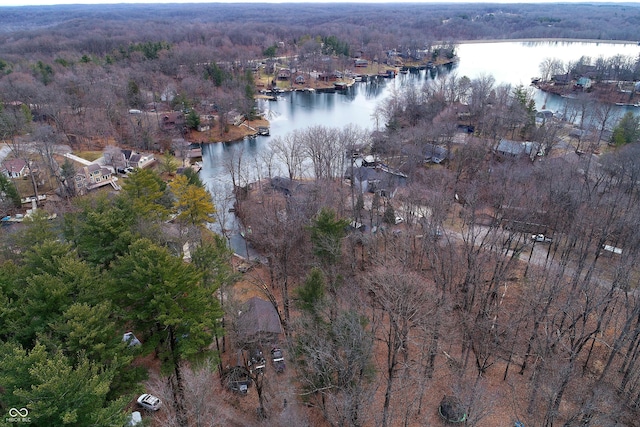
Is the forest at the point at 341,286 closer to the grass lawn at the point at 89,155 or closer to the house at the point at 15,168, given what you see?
the house at the point at 15,168

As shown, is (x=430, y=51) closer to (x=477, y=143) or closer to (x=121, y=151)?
(x=477, y=143)

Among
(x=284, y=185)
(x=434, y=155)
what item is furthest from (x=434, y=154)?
(x=284, y=185)

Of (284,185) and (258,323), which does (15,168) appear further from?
(258,323)

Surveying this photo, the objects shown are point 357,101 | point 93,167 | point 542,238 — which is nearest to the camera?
point 542,238

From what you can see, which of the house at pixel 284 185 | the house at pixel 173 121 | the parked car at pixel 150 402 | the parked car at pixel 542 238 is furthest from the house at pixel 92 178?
the parked car at pixel 542 238

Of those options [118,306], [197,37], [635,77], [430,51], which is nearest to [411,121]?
[118,306]

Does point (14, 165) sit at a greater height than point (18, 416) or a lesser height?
lesser

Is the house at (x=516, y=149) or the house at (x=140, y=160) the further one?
the house at (x=140, y=160)
